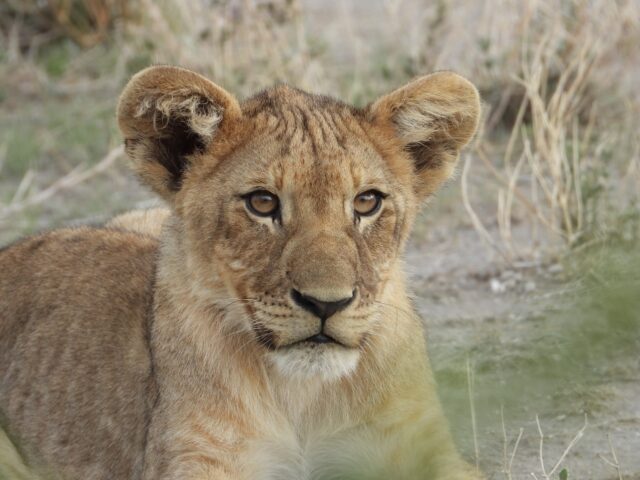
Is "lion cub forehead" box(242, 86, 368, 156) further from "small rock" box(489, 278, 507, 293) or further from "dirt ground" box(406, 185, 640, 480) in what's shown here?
"small rock" box(489, 278, 507, 293)

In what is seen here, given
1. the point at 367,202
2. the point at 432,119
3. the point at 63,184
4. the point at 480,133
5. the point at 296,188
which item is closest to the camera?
the point at 296,188

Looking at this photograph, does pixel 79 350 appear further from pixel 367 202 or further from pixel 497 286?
pixel 497 286

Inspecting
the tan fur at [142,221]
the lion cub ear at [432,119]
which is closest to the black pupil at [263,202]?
the lion cub ear at [432,119]

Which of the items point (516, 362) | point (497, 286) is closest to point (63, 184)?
point (497, 286)

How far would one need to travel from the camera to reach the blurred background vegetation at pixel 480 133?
197 inches

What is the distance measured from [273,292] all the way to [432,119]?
89 cm

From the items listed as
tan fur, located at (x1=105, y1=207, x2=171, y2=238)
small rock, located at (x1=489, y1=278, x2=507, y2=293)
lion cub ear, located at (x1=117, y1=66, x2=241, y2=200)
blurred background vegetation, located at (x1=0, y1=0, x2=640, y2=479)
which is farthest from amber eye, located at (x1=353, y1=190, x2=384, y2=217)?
small rock, located at (x1=489, y1=278, x2=507, y2=293)

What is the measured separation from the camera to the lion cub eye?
326 cm

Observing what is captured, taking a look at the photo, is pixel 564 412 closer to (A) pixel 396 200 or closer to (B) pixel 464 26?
(A) pixel 396 200

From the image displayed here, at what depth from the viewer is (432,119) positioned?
12.2ft

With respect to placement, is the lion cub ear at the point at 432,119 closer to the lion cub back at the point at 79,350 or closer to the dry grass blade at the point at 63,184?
the lion cub back at the point at 79,350

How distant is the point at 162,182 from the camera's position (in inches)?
140

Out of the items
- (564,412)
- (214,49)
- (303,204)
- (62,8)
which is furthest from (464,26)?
(303,204)

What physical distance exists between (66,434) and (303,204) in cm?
133
